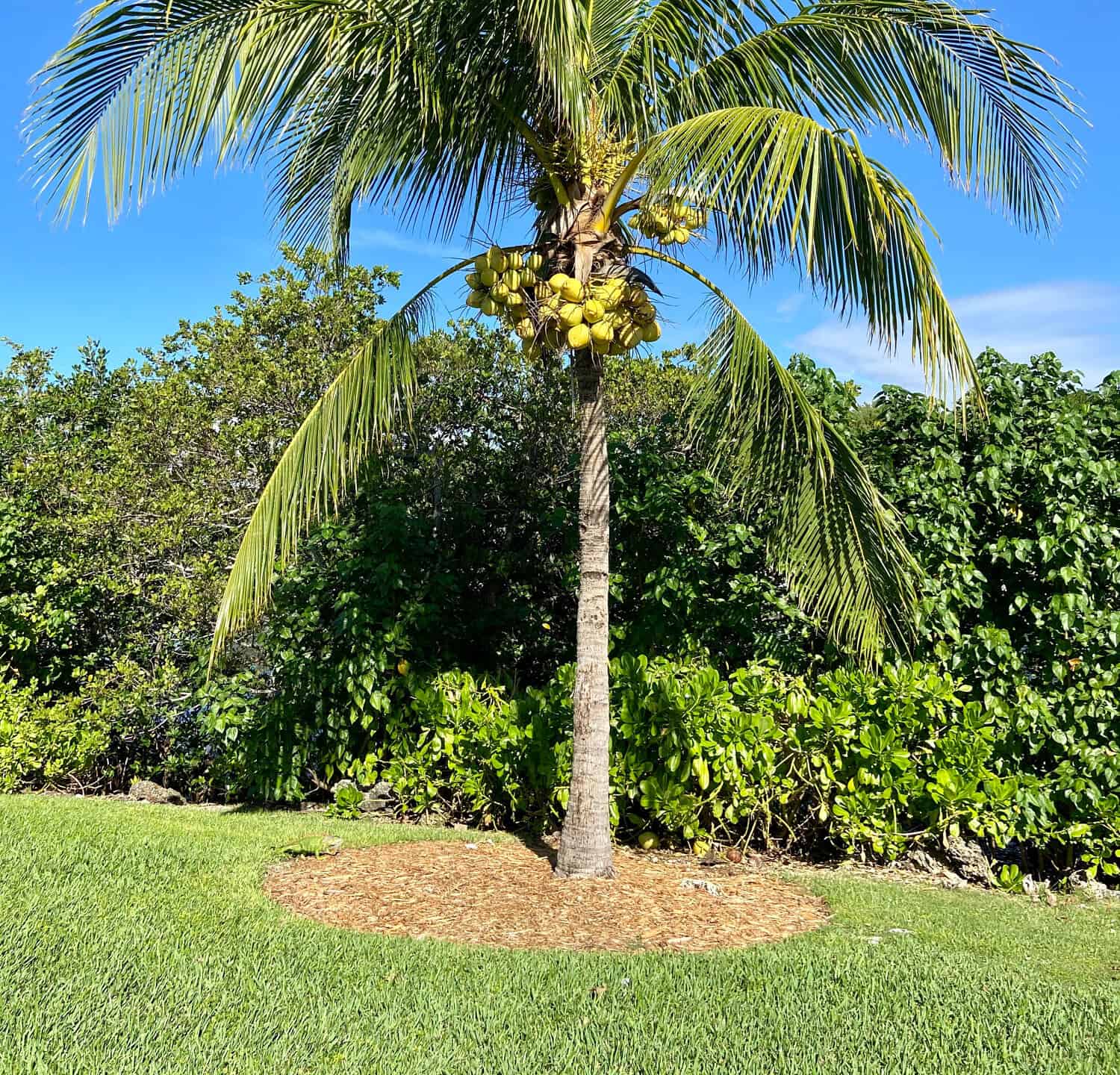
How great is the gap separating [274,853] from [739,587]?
3743 mm

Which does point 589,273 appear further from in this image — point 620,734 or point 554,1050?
point 554,1050

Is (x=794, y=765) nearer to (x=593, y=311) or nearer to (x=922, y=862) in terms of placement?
(x=922, y=862)

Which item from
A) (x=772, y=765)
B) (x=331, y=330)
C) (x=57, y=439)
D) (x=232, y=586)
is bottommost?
(x=772, y=765)

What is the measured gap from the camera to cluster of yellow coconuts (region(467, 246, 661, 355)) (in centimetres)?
540

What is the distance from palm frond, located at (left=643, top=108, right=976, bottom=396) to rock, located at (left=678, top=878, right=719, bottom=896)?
3116 millimetres

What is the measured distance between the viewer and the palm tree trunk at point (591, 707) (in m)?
5.69

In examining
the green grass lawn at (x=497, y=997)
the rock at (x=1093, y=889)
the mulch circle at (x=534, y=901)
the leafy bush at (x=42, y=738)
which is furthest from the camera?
the leafy bush at (x=42, y=738)

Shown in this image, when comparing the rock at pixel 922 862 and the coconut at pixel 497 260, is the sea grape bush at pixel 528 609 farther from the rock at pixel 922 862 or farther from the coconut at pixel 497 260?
the coconut at pixel 497 260

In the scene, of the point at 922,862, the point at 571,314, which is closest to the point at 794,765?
the point at 922,862

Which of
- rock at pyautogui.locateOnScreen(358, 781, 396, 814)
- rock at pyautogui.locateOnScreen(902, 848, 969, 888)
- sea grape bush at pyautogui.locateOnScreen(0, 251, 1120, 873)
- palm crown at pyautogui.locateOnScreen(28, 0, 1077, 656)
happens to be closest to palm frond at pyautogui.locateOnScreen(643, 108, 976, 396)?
palm crown at pyautogui.locateOnScreen(28, 0, 1077, 656)

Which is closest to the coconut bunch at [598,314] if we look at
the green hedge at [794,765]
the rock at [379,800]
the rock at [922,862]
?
the green hedge at [794,765]

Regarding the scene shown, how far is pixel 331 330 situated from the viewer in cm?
1037

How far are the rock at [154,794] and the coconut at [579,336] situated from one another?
660cm

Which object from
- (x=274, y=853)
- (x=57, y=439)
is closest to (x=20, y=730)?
(x=57, y=439)
